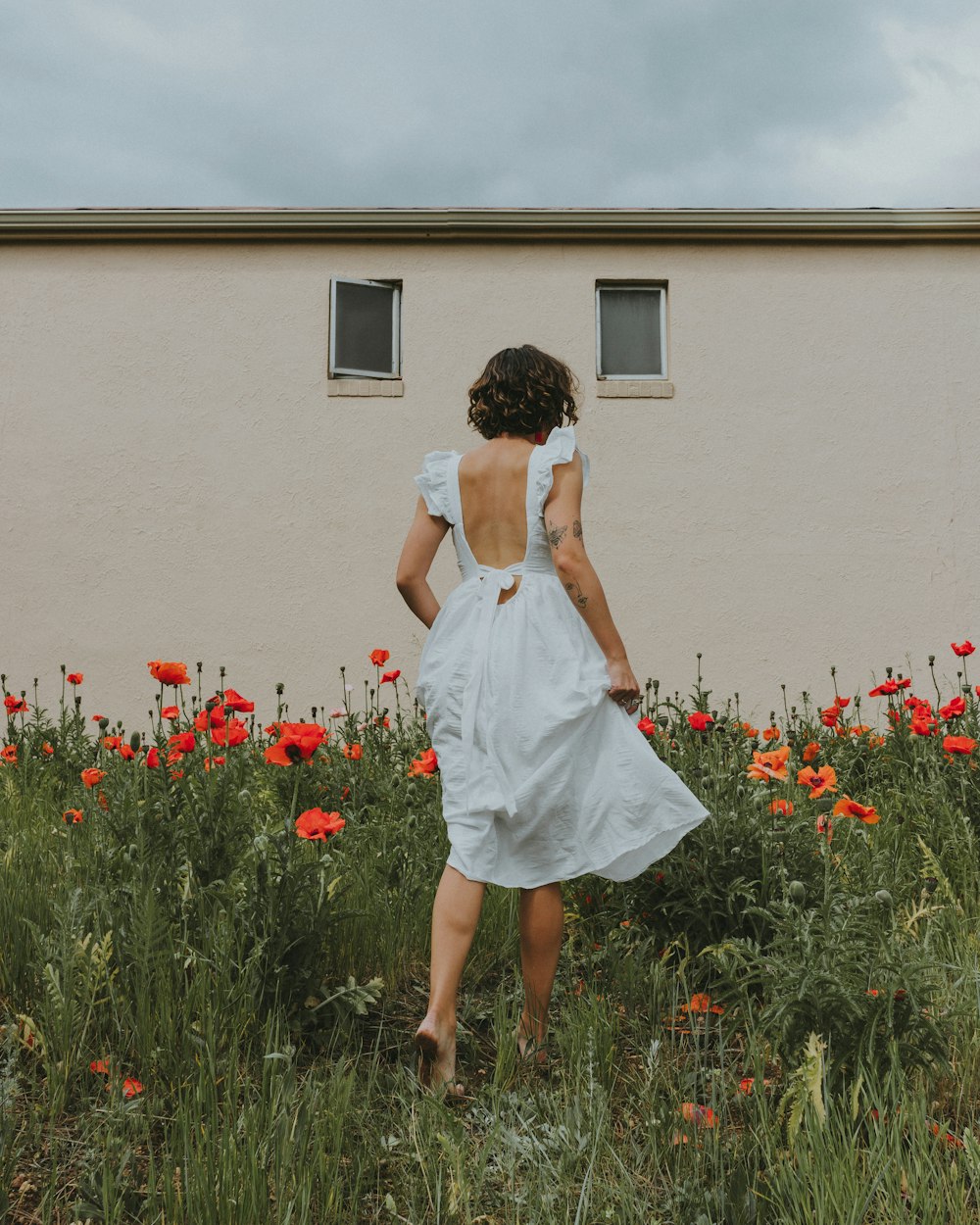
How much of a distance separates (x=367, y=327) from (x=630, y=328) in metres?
2.44

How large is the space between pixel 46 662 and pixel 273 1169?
751 cm

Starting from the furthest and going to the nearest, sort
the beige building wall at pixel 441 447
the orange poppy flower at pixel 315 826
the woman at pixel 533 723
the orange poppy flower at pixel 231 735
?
the beige building wall at pixel 441 447
the orange poppy flower at pixel 231 735
the woman at pixel 533 723
the orange poppy flower at pixel 315 826

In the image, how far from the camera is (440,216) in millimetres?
8523

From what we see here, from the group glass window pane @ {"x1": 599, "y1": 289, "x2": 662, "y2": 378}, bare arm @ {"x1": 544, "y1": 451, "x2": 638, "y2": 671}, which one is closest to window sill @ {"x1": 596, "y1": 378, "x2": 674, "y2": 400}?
glass window pane @ {"x1": 599, "y1": 289, "x2": 662, "y2": 378}

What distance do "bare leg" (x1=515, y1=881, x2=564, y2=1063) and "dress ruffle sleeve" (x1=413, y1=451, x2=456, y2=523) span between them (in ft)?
3.43

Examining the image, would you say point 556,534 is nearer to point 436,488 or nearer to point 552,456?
point 552,456

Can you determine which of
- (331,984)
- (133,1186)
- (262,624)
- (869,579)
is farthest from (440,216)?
(133,1186)

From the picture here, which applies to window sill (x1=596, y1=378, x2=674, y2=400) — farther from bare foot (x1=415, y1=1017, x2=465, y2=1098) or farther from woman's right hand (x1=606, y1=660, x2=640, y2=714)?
bare foot (x1=415, y1=1017, x2=465, y2=1098)

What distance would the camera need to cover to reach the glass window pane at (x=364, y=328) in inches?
341

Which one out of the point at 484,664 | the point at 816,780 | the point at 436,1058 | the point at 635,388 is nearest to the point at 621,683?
the point at 484,664

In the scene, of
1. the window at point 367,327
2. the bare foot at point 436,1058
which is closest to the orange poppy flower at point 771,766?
the bare foot at point 436,1058

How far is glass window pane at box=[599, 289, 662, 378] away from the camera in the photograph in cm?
876

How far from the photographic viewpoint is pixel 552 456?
2506 mm

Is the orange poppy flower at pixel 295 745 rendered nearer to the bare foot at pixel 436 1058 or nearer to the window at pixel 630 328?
the bare foot at pixel 436 1058
